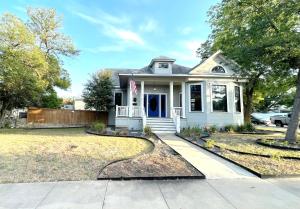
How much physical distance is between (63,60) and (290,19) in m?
19.6

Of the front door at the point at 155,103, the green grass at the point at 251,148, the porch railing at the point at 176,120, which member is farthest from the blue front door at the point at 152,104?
the green grass at the point at 251,148

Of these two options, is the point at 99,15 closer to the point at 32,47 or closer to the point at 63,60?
the point at 32,47

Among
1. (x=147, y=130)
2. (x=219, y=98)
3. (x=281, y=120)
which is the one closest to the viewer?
(x=147, y=130)

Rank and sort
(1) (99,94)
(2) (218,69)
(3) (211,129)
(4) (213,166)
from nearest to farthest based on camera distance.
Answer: (4) (213,166) → (3) (211,129) → (2) (218,69) → (1) (99,94)

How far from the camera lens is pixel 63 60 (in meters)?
22.7

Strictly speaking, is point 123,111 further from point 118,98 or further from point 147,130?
point 118,98

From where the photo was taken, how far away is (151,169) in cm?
596

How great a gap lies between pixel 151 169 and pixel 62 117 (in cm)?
1666

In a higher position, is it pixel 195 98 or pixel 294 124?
pixel 195 98

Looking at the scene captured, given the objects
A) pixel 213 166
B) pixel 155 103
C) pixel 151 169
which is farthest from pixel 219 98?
pixel 151 169

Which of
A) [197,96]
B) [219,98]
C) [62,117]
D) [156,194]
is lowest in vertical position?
[156,194]

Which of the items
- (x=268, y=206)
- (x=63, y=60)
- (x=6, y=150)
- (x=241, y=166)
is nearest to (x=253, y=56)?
(x=241, y=166)

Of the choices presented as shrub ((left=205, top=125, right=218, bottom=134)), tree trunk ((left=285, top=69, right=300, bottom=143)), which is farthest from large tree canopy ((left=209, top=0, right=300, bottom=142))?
shrub ((left=205, top=125, right=218, bottom=134))

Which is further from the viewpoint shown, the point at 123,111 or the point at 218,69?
the point at 218,69
